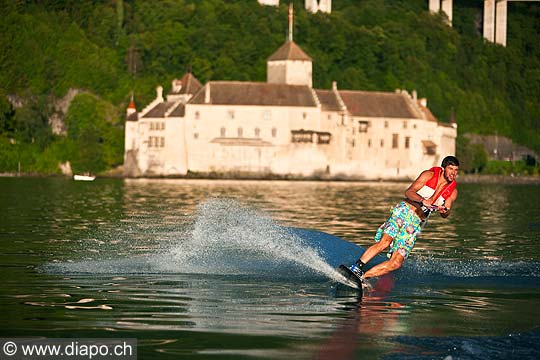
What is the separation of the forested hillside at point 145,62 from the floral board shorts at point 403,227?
393 ft

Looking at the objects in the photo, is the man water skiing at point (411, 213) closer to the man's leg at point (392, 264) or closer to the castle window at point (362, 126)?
the man's leg at point (392, 264)

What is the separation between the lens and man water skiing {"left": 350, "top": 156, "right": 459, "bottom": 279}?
20266 millimetres

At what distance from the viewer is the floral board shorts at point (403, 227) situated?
66.6 ft

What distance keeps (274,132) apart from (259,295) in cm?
12607

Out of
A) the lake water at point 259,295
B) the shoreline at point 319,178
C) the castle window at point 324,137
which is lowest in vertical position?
the shoreline at point 319,178

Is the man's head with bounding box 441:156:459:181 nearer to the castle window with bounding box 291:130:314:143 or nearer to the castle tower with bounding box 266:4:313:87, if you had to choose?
the castle window with bounding box 291:130:314:143

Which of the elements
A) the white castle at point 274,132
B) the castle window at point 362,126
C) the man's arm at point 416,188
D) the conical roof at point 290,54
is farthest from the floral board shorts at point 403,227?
the conical roof at point 290,54

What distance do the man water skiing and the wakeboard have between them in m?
0.07

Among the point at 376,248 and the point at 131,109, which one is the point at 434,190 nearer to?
the point at 376,248

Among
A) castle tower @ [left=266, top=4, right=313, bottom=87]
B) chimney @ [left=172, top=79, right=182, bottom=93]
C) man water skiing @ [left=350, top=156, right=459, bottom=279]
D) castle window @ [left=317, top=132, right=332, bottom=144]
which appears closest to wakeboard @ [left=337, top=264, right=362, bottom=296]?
man water skiing @ [left=350, top=156, right=459, bottom=279]

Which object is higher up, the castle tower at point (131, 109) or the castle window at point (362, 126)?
the castle tower at point (131, 109)

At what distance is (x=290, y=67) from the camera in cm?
15325

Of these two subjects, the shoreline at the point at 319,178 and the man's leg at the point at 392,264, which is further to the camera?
the shoreline at the point at 319,178

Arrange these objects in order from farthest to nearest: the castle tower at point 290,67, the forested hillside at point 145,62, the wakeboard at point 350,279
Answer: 1. the castle tower at point 290,67
2. the forested hillside at point 145,62
3. the wakeboard at point 350,279
